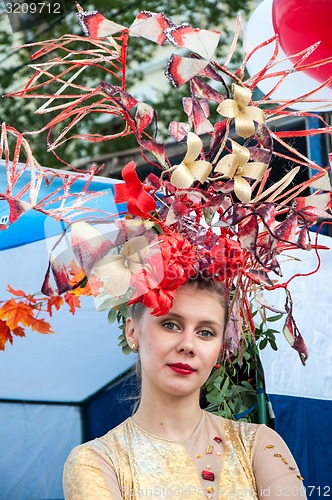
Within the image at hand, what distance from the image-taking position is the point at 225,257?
1.60 m

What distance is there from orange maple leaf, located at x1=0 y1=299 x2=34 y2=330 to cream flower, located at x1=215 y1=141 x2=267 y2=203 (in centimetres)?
84

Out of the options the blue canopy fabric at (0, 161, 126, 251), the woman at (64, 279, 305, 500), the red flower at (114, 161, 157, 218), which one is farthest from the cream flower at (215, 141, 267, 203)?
the blue canopy fabric at (0, 161, 126, 251)

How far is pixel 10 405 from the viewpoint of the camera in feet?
8.18

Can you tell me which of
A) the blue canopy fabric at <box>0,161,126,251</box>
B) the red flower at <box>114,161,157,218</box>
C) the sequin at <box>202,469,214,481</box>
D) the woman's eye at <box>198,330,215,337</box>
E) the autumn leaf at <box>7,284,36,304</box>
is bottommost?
the sequin at <box>202,469,214,481</box>

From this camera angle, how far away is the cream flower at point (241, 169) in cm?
144

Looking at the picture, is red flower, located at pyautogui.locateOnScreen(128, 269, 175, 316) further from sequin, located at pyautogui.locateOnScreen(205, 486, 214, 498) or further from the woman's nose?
sequin, located at pyautogui.locateOnScreen(205, 486, 214, 498)

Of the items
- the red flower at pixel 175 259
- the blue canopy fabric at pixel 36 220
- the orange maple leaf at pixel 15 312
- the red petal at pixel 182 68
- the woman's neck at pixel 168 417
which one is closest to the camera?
the red petal at pixel 182 68

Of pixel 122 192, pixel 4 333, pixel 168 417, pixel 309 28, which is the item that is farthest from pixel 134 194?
pixel 309 28

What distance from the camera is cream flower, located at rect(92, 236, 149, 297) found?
56.3 inches

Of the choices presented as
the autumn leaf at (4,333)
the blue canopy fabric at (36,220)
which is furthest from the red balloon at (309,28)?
the autumn leaf at (4,333)

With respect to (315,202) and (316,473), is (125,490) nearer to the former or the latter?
(315,202)

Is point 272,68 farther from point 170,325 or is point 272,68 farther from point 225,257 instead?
point 170,325

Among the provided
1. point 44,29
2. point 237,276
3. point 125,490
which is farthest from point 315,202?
point 44,29

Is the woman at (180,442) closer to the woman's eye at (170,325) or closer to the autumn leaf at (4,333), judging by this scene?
the woman's eye at (170,325)
